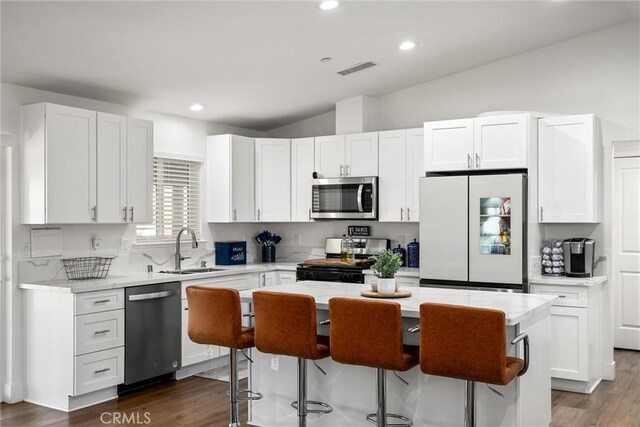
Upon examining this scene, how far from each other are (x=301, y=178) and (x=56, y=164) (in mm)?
2618

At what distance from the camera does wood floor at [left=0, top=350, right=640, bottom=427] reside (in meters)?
4.03

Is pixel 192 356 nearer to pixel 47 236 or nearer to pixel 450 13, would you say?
pixel 47 236

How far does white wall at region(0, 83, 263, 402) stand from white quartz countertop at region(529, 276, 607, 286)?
3386mm

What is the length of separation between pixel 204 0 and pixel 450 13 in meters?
1.81

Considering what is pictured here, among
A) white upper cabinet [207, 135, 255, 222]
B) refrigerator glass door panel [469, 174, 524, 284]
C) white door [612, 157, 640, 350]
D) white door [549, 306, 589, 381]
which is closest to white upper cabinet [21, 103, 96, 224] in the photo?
white upper cabinet [207, 135, 255, 222]

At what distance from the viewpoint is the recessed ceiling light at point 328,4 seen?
3794 millimetres

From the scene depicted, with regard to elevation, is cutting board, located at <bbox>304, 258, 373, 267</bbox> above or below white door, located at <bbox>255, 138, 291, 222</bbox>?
below

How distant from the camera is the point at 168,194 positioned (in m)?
5.84

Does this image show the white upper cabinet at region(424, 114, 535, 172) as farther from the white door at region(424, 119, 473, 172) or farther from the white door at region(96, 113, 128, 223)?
the white door at region(96, 113, 128, 223)

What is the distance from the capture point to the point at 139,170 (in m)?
5.10

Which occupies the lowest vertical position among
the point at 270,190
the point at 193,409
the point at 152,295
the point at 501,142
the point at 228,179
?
the point at 193,409

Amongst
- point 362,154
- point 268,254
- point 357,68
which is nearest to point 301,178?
point 362,154

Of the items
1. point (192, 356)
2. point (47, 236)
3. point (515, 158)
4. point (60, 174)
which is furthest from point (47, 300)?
point (515, 158)

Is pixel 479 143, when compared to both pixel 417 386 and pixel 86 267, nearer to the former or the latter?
pixel 417 386
